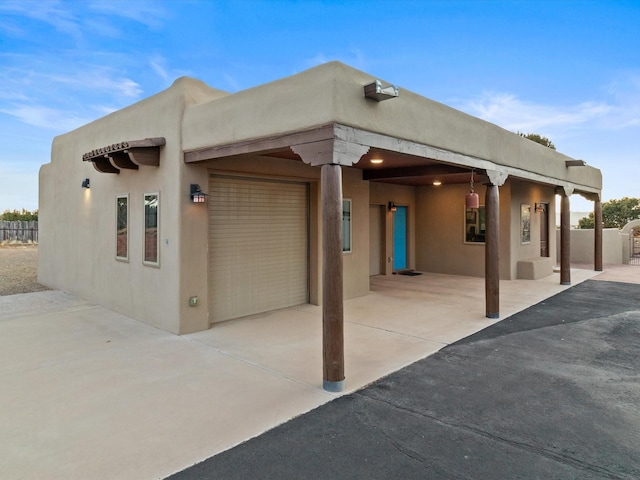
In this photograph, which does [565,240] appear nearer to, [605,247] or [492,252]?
[492,252]

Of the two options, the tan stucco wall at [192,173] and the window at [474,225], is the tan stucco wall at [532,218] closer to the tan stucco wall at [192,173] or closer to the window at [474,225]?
the tan stucco wall at [192,173]

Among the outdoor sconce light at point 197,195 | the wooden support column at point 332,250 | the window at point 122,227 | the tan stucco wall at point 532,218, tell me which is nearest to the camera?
the wooden support column at point 332,250

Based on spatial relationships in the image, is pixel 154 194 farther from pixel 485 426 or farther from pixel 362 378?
pixel 485 426

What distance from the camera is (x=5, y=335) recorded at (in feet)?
20.1

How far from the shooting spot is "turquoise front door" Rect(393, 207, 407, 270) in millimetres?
12914

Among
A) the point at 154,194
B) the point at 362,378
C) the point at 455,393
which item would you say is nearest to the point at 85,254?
the point at 154,194

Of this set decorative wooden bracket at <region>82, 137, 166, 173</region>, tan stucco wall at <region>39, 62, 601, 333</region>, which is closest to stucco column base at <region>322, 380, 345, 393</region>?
tan stucco wall at <region>39, 62, 601, 333</region>

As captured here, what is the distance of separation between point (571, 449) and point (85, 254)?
9.10m

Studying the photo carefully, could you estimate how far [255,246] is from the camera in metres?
7.30

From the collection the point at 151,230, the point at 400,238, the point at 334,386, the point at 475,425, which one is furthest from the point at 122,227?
the point at 400,238

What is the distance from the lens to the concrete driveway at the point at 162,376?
9.86 ft

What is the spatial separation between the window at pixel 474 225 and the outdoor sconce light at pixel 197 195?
29.0 ft

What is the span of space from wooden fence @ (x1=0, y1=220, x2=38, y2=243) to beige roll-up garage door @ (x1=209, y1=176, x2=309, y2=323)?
2202 centimetres

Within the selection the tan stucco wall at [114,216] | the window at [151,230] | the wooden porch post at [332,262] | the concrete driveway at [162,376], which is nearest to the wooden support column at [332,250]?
the wooden porch post at [332,262]
